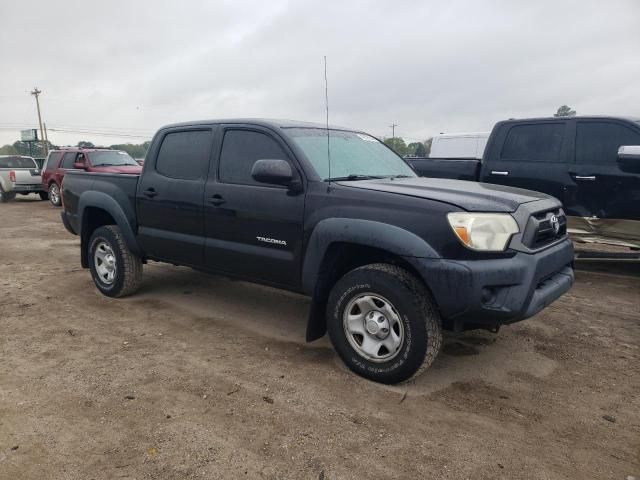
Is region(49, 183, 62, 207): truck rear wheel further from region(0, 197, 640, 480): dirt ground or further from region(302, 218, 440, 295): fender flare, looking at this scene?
region(302, 218, 440, 295): fender flare

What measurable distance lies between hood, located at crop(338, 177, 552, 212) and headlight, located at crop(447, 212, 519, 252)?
0.17 feet

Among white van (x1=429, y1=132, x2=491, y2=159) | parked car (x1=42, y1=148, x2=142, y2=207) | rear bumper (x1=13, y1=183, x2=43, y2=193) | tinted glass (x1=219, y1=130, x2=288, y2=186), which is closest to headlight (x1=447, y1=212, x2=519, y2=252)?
tinted glass (x1=219, y1=130, x2=288, y2=186)

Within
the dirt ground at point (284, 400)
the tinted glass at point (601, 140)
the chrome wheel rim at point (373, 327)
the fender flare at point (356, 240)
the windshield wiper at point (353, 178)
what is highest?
the tinted glass at point (601, 140)

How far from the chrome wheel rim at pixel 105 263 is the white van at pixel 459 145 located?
723cm

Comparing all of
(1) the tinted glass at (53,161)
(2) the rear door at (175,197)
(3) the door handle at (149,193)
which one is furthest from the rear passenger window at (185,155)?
(1) the tinted glass at (53,161)

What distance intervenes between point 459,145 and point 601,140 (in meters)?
4.23

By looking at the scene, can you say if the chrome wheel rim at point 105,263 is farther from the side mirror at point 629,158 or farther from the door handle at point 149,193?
the side mirror at point 629,158

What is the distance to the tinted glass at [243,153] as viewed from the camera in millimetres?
3924

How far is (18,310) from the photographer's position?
4.82 m

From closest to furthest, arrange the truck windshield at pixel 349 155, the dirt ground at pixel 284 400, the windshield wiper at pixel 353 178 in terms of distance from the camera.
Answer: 1. the dirt ground at pixel 284 400
2. the windshield wiper at pixel 353 178
3. the truck windshield at pixel 349 155

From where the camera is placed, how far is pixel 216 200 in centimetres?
413

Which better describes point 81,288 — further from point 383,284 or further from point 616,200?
point 616,200

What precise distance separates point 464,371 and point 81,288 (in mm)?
4435

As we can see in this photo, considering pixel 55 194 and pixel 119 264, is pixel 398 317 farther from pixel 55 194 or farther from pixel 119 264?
pixel 55 194
